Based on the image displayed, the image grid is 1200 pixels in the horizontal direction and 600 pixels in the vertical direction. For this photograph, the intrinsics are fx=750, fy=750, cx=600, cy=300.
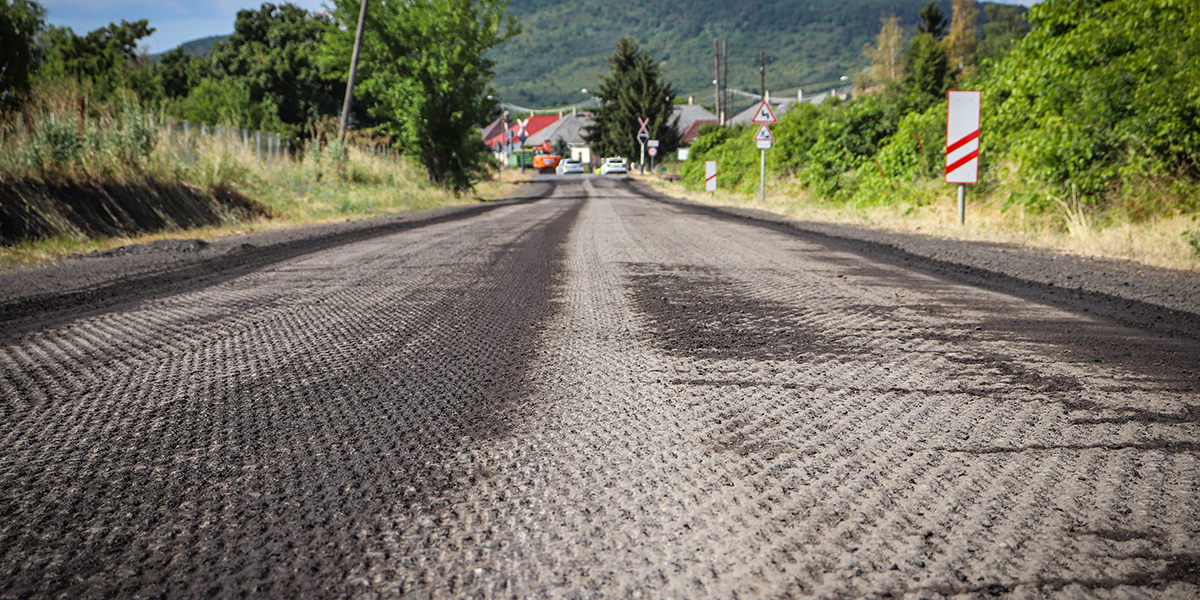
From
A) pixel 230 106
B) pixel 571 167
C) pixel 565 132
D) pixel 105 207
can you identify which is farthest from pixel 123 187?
pixel 565 132

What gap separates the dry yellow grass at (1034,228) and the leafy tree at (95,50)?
2922 cm

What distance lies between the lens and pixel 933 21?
62.4 meters

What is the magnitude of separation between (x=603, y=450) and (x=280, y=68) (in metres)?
38.4

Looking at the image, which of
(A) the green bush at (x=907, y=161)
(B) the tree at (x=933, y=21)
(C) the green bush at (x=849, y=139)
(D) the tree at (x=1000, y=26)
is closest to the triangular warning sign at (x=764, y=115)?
(C) the green bush at (x=849, y=139)

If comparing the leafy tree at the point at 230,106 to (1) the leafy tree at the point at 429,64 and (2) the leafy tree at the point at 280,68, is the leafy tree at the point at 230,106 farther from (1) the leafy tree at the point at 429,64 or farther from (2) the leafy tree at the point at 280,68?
(1) the leafy tree at the point at 429,64

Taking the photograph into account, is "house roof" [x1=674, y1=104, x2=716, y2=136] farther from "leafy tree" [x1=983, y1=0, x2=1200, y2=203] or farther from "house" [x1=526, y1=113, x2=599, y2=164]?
"leafy tree" [x1=983, y1=0, x2=1200, y2=203]

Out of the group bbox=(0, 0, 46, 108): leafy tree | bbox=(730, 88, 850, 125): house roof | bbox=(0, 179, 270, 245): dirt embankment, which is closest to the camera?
bbox=(0, 179, 270, 245): dirt embankment

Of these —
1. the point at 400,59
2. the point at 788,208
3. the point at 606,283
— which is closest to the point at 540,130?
the point at 400,59

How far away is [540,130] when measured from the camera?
129250 millimetres

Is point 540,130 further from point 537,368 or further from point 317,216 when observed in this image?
point 537,368

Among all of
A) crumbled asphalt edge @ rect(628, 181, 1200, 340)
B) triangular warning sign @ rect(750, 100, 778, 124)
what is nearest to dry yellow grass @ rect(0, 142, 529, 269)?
crumbled asphalt edge @ rect(628, 181, 1200, 340)

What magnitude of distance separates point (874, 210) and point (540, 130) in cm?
11961

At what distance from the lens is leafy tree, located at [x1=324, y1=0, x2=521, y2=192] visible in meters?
24.3

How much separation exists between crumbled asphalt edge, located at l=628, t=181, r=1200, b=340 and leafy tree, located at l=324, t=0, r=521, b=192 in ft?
59.8
